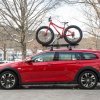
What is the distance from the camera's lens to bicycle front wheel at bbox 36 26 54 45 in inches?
629

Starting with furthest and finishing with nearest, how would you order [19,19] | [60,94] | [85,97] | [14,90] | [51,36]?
[19,19] < [51,36] < [14,90] < [60,94] < [85,97]

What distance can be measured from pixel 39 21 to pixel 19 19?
1.65m

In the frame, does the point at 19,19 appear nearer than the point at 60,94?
No

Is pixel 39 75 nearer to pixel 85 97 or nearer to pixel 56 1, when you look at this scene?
pixel 85 97

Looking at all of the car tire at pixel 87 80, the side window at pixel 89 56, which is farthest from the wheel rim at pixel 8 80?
the side window at pixel 89 56

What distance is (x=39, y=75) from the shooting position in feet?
47.4

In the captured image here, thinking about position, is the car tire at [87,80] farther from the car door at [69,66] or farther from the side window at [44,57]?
the side window at [44,57]

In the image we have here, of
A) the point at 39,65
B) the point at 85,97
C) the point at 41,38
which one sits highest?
the point at 41,38

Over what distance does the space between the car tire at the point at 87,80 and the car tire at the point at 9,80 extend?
250 centimetres

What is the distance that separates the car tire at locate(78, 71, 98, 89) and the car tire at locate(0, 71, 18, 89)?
2504mm

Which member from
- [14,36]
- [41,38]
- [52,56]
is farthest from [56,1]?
[52,56]

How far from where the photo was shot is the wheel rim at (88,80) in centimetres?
1437

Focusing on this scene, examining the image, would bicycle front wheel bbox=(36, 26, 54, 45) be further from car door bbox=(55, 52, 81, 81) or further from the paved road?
the paved road

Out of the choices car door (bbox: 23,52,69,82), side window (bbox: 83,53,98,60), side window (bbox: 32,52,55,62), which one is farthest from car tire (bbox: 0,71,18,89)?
side window (bbox: 83,53,98,60)
